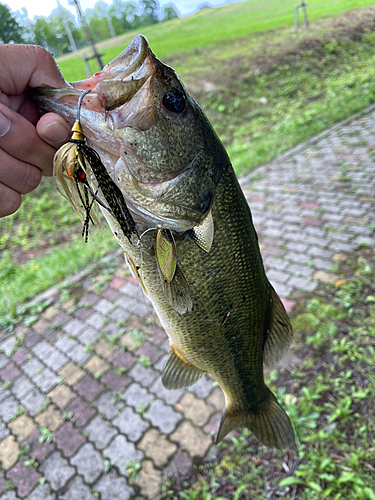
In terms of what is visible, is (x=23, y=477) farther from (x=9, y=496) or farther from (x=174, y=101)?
(x=174, y=101)

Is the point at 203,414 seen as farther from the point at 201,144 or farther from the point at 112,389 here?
the point at 201,144

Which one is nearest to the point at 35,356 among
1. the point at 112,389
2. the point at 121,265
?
the point at 112,389

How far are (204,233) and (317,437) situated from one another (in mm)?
2017

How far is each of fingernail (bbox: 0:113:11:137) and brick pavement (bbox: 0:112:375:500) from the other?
1.59 metres

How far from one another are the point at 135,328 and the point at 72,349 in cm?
71

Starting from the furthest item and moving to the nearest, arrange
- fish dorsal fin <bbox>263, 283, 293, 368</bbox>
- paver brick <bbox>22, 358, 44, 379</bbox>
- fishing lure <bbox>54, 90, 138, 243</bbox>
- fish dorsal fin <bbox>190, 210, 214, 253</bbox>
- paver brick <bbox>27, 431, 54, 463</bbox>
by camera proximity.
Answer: paver brick <bbox>22, 358, 44, 379</bbox> < paver brick <bbox>27, 431, 54, 463</bbox> < fish dorsal fin <bbox>263, 283, 293, 368</bbox> < fish dorsal fin <bbox>190, 210, 214, 253</bbox> < fishing lure <bbox>54, 90, 138, 243</bbox>

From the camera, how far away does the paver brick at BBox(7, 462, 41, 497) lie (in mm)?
2553

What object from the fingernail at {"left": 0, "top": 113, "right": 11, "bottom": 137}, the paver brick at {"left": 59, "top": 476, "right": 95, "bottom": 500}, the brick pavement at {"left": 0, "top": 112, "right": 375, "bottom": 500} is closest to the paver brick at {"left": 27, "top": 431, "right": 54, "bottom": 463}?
the brick pavement at {"left": 0, "top": 112, "right": 375, "bottom": 500}

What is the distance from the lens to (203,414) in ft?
9.25

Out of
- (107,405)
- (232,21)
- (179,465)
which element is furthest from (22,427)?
(232,21)

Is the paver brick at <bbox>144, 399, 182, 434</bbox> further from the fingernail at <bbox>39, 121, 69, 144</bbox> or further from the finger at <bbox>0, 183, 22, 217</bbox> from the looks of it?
the fingernail at <bbox>39, 121, 69, 144</bbox>

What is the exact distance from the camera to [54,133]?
107cm

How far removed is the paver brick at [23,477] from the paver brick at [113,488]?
0.52m

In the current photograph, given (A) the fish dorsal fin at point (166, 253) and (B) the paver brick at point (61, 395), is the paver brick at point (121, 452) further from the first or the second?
(A) the fish dorsal fin at point (166, 253)
